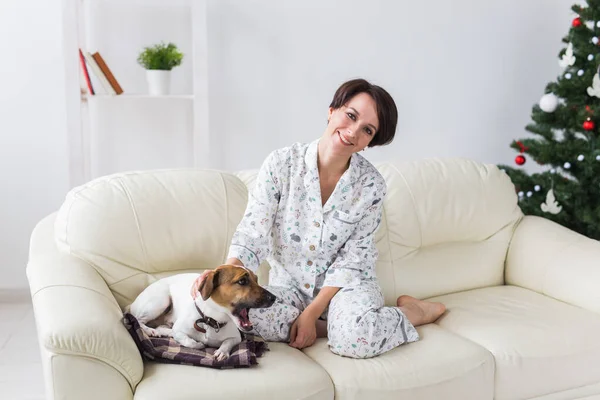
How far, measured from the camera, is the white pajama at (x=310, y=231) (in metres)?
2.25

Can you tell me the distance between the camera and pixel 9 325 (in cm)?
334

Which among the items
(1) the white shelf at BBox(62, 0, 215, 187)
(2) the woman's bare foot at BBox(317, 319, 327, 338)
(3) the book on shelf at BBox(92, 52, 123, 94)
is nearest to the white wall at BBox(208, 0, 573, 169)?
(1) the white shelf at BBox(62, 0, 215, 187)

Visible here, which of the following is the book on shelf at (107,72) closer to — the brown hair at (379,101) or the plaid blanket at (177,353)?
the brown hair at (379,101)

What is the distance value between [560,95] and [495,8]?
85 centimetres

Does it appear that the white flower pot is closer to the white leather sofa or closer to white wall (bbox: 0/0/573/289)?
white wall (bbox: 0/0/573/289)

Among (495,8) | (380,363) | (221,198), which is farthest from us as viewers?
(495,8)

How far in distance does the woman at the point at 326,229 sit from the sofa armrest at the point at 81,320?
1.42 feet

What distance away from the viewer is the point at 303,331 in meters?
2.16

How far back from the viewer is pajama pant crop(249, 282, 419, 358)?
205 cm

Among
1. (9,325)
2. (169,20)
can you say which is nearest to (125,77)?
(169,20)

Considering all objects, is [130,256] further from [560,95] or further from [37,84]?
[560,95]

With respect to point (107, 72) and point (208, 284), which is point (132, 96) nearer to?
point (107, 72)

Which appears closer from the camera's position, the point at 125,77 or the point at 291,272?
the point at 291,272

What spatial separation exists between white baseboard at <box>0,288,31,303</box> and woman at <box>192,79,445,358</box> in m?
1.87
